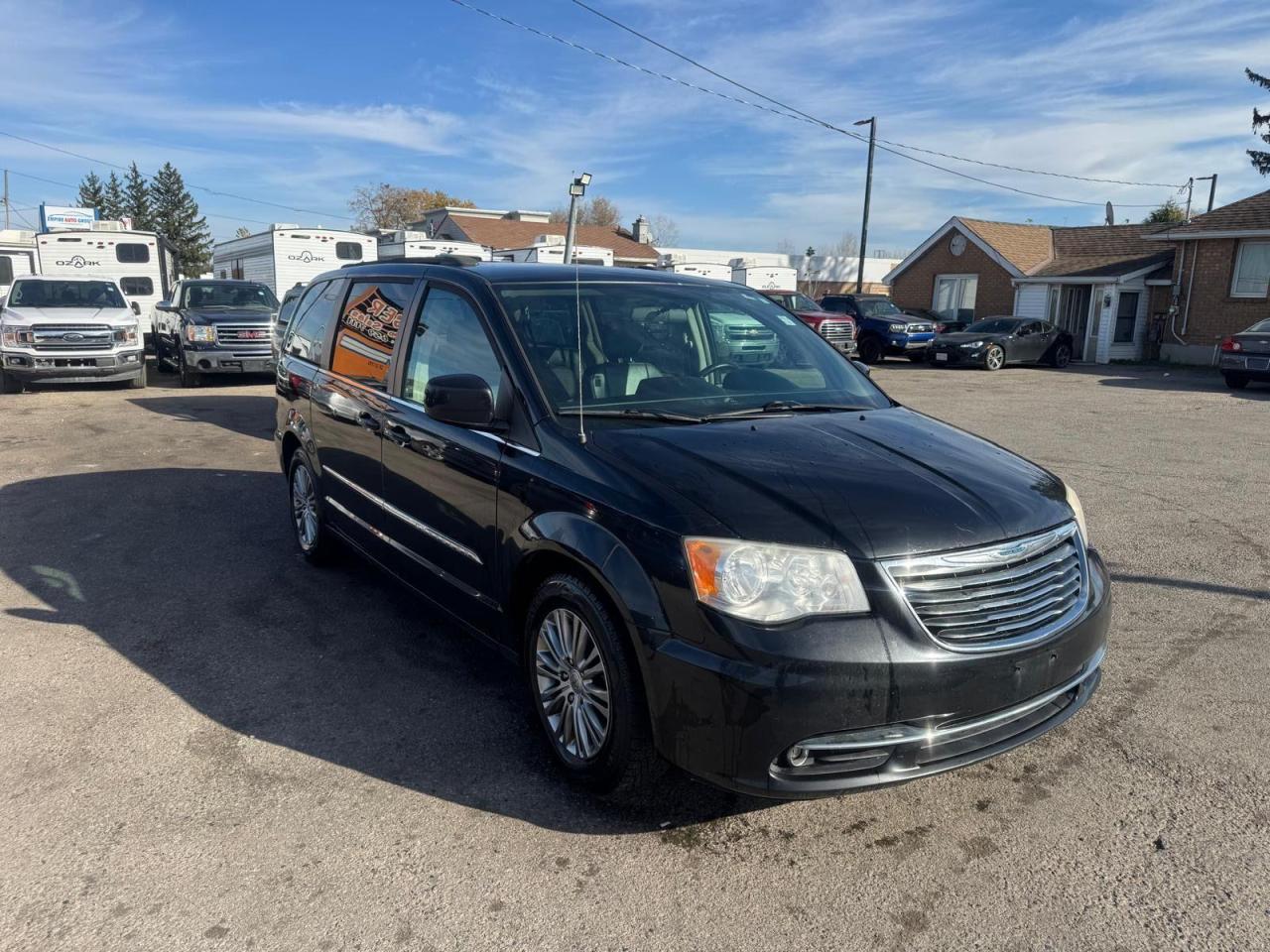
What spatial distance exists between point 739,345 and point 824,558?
1.76m

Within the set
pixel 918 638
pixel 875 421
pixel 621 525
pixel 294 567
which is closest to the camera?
pixel 918 638

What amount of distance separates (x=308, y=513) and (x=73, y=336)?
11604mm

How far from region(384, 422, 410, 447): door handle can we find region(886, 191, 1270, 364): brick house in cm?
2687

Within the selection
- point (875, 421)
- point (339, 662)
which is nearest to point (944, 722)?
point (875, 421)

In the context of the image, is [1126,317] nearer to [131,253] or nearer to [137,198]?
[131,253]

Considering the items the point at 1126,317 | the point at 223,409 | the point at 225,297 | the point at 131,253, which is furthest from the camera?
the point at 1126,317

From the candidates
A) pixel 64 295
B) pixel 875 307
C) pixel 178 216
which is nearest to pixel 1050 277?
pixel 875 307

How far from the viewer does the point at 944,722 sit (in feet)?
8.95

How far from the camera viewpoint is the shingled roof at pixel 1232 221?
963 inches

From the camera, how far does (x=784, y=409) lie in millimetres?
3807

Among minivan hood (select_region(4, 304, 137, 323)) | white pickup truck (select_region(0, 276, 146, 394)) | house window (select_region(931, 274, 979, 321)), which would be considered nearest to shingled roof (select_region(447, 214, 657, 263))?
house window (select_region(931, 274, 979, 321))

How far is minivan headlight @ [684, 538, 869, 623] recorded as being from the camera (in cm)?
266

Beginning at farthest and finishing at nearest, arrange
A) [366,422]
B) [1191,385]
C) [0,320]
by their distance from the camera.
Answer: [1191,385], [0,320], [366,422]

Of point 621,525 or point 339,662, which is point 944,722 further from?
point 339,662
